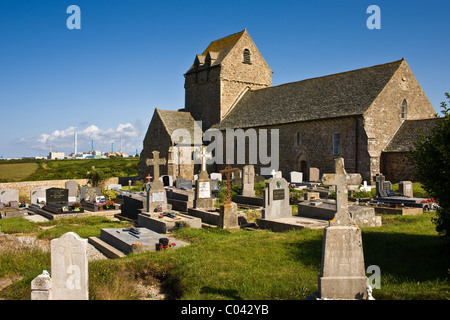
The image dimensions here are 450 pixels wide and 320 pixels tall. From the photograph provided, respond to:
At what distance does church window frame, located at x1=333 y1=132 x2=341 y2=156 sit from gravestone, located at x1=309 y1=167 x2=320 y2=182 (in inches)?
67.8

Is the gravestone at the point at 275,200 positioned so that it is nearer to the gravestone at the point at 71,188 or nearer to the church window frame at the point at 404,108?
the gravestone at the point at 71,188

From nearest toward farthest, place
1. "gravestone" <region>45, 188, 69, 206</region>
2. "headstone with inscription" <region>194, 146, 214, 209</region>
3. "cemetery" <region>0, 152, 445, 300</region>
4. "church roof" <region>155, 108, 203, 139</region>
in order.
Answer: "cemetery" <region>0, 152, 445, 300</region>, "headstone with inscription" <region>194, 146, 214, 209</region>, "gravestone" <region>45, 188, 69, 206</region>, "church roof" <region>155, 108, 203, 139</region>

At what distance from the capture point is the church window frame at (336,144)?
85.2 ft

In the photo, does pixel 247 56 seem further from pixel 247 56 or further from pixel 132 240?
pixel 132 240

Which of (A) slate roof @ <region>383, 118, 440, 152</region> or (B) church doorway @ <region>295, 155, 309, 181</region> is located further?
(B) church doorway @ <region>295, 155, 309, 181</region>

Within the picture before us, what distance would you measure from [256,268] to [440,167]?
14.7 feet

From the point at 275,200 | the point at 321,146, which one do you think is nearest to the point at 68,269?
the point at 275,200

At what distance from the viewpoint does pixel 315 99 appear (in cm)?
2873

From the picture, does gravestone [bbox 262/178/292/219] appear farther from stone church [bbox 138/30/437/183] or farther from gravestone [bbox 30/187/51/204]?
gravestone [bbox 30/187/51/204]

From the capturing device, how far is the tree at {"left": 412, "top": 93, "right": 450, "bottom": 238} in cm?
793

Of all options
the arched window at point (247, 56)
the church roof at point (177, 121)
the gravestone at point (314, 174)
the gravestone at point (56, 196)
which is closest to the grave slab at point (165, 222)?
the gravestone at point (56, 196)

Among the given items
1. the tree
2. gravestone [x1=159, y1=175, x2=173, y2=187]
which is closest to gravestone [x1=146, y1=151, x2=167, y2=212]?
the tree
